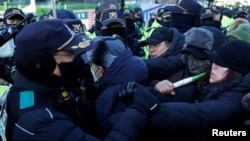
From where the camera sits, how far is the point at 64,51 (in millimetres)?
1872

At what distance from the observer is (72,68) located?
1.95 metres

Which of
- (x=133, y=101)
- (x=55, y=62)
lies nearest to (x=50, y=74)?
(x=55, y=62)

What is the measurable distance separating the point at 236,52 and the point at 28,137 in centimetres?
131

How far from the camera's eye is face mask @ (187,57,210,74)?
8.10 ft

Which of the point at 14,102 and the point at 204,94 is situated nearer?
the point at 14,102

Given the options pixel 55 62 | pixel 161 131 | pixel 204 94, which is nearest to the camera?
pixel 55 62

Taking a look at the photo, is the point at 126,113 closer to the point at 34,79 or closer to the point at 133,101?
the point at 133,101

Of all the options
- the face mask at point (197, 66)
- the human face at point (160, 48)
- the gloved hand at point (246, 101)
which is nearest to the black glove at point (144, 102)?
the gloved hand at point (246, 101)

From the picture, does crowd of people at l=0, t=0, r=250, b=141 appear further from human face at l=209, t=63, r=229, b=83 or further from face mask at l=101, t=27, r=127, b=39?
face mask at l=101, t=27, r=127, b=39

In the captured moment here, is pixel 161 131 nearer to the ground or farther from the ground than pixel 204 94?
nearer to the ground

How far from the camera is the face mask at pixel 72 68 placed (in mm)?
1878

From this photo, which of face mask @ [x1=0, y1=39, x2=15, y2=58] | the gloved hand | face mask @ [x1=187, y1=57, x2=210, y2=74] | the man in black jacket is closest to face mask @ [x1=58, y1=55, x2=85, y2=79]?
the man in black jacket

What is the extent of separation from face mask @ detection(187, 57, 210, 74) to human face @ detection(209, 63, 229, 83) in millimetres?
171

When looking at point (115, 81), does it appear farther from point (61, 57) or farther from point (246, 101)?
point (246, 101)
